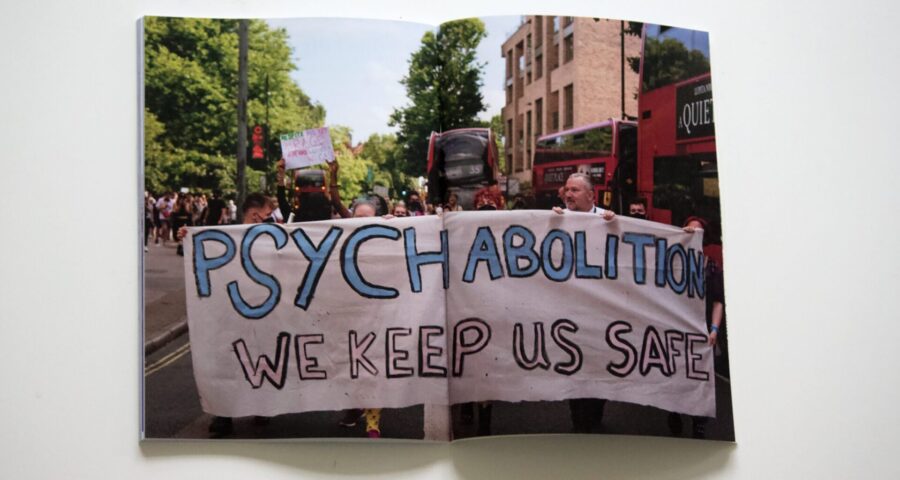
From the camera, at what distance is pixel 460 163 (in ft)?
6.59

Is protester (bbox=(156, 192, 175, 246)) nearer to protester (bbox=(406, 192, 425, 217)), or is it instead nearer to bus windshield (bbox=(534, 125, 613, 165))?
protester (bbox=(406, 192, 425, 217))

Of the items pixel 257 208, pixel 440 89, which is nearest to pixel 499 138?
pixel 440 89

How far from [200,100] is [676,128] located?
1314 millimetres

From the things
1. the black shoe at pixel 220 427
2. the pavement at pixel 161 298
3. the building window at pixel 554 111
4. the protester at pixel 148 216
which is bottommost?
the black shoe at pixel 220 427

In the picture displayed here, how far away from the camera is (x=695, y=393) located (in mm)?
2145

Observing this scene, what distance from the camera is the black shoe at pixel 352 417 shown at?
6.74ft

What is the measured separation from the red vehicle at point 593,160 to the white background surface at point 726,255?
0.32 metres

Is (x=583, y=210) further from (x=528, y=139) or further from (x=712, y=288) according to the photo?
(x=712, y=288)

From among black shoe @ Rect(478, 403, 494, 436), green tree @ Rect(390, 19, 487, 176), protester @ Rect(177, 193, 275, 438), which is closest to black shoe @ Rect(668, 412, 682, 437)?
black shoe @ Rect(478, 403, 494, 436)

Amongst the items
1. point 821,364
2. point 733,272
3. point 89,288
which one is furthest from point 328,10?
point 821,364

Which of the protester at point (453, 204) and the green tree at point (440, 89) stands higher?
the green tree at point (440, 89)

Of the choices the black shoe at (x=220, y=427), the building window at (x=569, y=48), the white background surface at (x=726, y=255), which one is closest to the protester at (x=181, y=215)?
the white background surface at (x=726, y=255)

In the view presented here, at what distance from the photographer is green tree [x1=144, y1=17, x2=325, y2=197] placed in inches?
80.6

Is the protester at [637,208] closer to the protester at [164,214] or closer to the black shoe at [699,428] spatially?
the black shoe at [699,428]
